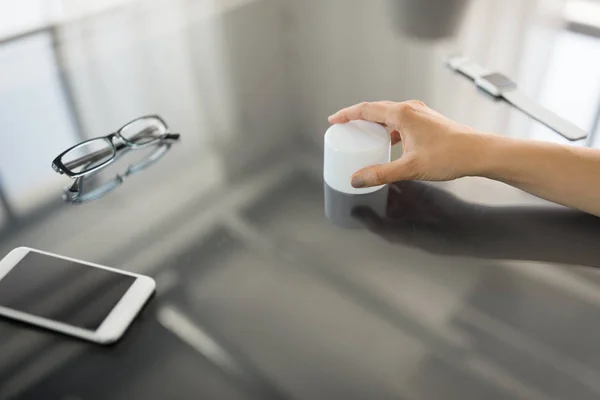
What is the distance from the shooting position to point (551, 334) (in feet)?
1.81

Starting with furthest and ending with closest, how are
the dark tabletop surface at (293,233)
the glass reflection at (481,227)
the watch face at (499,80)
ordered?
1. the watch face at (499,80)
2. the glass reflection at (481,227)
3. the dark tabletop surface at (293,233)

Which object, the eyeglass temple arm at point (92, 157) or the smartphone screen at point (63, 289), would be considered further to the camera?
the eyeglass temple arm at point (92, 157)

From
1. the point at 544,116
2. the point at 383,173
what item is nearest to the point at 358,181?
the point at 383,173

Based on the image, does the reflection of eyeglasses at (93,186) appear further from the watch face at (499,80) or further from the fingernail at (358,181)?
the watch face at (499,80)

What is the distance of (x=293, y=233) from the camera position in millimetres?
686

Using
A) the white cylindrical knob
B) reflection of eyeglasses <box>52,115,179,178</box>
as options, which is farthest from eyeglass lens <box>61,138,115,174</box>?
the white cylindrical knob

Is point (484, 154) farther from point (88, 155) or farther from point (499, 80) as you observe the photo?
point (88, 155)

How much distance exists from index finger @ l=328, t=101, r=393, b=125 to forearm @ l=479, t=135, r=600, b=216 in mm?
126

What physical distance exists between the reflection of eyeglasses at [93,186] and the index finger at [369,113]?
28 centimetres

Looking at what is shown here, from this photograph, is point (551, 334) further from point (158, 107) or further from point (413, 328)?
point (158, 107)

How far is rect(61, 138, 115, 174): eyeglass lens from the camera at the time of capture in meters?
0.79

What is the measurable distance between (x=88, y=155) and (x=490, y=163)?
55 cm

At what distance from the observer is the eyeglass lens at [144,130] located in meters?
0.84

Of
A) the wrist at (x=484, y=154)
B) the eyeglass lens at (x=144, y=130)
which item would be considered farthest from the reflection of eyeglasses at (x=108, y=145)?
the wrist at (x=484, y=154)
